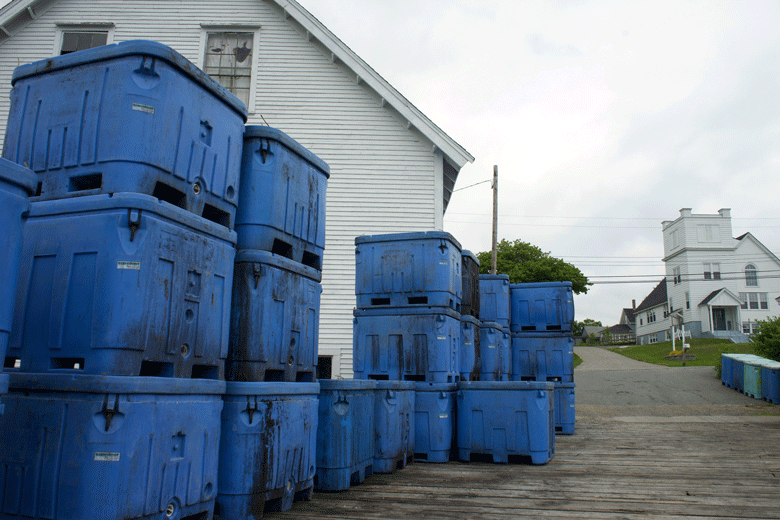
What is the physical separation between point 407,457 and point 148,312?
4.54m

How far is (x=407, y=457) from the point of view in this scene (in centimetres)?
696

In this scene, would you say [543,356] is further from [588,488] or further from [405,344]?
[588,488]

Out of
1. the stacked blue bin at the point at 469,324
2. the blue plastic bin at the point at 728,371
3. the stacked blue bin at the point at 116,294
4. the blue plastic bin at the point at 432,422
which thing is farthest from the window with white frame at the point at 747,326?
the stacked blue bin at the point at 116,294

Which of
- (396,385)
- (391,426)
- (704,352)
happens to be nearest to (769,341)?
(396,385)

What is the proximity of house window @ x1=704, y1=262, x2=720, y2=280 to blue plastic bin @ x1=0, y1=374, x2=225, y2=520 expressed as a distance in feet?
199

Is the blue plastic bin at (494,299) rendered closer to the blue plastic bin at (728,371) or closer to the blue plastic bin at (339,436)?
the blue plastic bin at (339,436)

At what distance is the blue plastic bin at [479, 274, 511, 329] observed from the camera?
11.1m

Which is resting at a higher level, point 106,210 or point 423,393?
point 106,210

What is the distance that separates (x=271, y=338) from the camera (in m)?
4.36

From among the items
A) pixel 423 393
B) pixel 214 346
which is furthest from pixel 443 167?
pixel 214 346

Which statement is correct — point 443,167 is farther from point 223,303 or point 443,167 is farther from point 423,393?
point 223,303

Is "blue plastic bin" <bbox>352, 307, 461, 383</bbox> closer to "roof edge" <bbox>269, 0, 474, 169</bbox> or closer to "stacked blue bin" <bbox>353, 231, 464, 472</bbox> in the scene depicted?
"stacked blue bin" <bbox>353, 231, 464, 472</bbox>

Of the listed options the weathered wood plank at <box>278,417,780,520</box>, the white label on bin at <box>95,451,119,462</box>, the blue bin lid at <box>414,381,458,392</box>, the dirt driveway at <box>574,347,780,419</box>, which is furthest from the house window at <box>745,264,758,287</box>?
the white label on bin at <box>95,451,119,462</box>

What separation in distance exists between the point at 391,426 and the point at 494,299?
5235 mm
